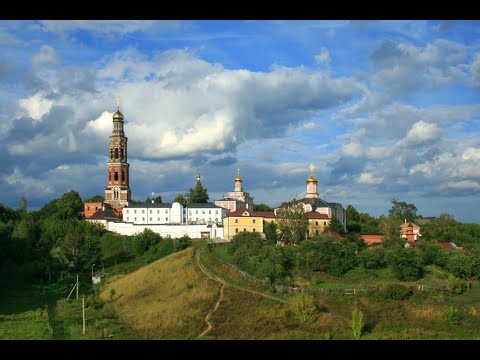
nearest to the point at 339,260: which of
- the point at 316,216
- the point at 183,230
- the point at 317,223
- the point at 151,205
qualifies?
the point at 317,223

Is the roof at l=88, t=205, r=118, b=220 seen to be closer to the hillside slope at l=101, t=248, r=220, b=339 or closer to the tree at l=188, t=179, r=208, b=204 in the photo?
the tree at l=188, t=179, r=208, b=204

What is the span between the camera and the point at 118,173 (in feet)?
199

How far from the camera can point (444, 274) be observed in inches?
1344

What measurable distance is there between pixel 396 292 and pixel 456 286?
3.71 m

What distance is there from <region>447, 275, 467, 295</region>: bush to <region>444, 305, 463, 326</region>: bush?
10.7ft

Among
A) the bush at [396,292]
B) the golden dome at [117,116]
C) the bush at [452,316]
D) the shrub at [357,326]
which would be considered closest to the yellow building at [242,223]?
the bush at [396,292]

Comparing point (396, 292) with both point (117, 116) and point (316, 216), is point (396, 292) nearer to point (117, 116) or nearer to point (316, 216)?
point (316, 216)

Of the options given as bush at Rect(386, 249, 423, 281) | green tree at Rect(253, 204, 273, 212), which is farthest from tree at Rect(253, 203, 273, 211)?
bush at Rect(386, 249, 423, 281)

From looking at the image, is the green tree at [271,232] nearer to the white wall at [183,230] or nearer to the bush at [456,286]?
the white wall at [183,230]

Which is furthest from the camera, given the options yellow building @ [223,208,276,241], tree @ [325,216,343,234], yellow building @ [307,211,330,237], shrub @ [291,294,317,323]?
yellow building @ [307,211,330,237]

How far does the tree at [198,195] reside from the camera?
61.8 metres

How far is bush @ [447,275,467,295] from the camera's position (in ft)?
99.3
